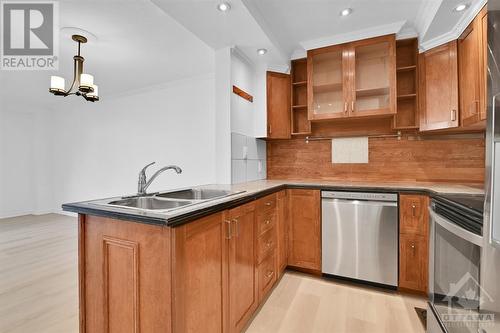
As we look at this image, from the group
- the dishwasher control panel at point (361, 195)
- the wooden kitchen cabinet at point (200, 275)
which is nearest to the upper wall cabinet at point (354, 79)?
the dishwasher control panel at point (361, 195)

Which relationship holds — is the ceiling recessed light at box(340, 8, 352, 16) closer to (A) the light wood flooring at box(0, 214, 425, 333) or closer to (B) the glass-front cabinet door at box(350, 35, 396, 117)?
(B) the glass-front cabinet door at box(350, 35, 396, 117)

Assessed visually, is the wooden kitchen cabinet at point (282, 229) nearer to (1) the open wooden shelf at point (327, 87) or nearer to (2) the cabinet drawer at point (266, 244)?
(2) the cabinet drawer at point (266, 244)

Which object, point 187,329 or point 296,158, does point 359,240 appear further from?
point 187,329

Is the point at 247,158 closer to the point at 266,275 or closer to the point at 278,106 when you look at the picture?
the point at 278,106

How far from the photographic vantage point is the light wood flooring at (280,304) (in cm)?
169

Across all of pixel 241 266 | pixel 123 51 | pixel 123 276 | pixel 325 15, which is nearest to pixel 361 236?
pixel 241 266

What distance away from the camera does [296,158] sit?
3.12 meters

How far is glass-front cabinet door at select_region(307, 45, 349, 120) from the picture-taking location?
2.63 metres

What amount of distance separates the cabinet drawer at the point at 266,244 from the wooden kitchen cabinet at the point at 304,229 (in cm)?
39

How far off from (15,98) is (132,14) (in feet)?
13.8

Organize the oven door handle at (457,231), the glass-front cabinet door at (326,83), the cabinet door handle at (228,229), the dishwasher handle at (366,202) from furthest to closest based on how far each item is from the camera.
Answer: the glass-front cabinet door at (326,83)
the dishwasher handle at (366,202)
the cabinet door handle at (228,229)
the oven door handle at (457,231)

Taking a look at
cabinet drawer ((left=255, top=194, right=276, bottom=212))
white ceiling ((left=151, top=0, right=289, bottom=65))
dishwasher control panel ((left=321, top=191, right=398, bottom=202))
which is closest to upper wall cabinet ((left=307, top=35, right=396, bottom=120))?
white ceiling ((left=151, top=0, right=289, bottom=65))

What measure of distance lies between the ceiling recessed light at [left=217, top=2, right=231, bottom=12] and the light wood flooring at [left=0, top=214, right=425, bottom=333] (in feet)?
7.87

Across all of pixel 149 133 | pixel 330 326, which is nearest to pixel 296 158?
pixel 330 326
